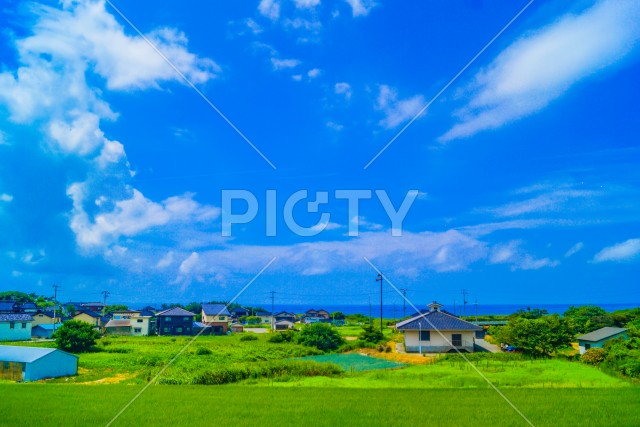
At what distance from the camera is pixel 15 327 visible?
48.0 meters

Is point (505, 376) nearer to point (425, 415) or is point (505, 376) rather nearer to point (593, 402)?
point (593, 402)

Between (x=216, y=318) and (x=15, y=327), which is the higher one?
(x=216, y=318)

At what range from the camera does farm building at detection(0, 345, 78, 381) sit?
23.2 m

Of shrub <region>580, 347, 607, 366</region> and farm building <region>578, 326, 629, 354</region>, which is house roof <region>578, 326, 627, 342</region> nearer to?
farm building <region>578, 326, 629, 354</region>

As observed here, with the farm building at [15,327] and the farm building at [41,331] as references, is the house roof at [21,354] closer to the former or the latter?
the farm building at [15,327]

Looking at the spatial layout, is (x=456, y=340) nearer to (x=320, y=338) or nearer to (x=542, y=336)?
(x=542, y=336)

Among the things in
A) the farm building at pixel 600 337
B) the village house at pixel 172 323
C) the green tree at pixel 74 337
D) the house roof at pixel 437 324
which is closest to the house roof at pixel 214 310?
the village house at pixel 172 323

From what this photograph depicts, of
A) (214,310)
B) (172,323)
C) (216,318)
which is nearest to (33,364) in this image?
(172,323)

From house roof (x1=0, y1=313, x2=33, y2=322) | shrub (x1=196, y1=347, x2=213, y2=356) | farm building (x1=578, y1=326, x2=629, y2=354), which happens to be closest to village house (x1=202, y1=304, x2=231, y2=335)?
house roof (x1=0, y1=313, x2=33, y2=322)

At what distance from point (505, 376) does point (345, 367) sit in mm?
8678

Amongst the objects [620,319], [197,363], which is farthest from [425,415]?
[620,319]

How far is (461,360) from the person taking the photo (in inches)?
1102

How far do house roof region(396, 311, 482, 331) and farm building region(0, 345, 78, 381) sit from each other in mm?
19563

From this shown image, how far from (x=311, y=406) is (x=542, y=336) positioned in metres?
18.2
